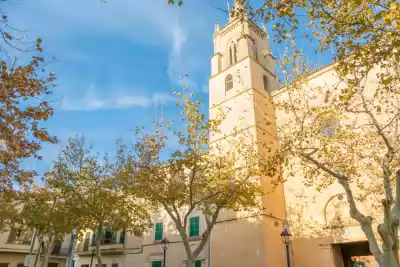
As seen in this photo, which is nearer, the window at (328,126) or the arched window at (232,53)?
the window at (328,126)

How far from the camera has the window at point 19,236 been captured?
2953cm

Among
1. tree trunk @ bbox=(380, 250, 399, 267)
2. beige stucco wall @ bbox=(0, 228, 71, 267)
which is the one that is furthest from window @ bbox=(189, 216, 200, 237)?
beige stucco wall @ bbox=(0, 228, 71, 267)

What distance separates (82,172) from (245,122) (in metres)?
11.7

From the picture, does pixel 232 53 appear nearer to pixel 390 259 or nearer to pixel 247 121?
pixel 247 121

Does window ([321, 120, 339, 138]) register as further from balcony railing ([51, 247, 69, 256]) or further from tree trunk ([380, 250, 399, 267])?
balcony railing ([51, 247, 69, 256])

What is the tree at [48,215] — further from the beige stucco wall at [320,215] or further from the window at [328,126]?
the window at [328,126]

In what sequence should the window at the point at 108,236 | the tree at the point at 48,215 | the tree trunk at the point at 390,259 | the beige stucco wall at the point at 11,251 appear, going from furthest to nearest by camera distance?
the window at the point at 108,236
the beige stucco wall at the point at 11,251
the tree at the point at 48,215
the tree trunk at the point at 390,259

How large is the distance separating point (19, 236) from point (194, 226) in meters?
19.5

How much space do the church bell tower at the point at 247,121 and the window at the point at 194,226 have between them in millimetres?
1998

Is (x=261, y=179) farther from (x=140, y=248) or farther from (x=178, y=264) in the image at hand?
(x=140, y=248)

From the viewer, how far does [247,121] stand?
2188cm

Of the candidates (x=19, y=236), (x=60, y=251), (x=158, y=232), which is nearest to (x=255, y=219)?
(x=158, y=232)

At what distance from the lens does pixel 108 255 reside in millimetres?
28766

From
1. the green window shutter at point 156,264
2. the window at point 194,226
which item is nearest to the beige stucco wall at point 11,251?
the green window shutter at point 156,264
